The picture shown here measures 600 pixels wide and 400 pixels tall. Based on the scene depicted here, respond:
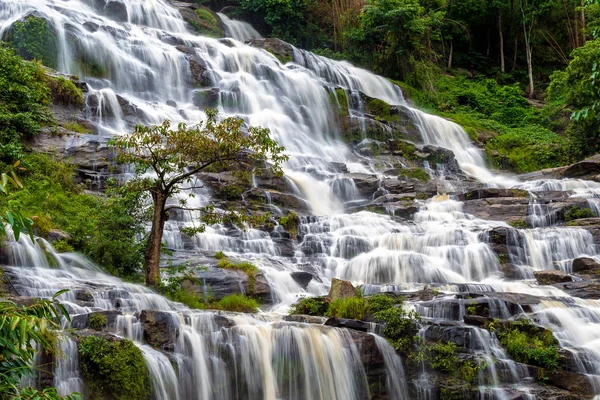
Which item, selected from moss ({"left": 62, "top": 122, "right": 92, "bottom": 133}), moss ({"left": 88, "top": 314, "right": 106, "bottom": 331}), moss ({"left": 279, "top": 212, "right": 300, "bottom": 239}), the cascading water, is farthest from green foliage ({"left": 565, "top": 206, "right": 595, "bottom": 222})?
moss ({"left": 62, "top": 122, "right": 92, "bottom": 133})

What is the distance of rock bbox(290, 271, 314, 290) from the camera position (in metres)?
15.4

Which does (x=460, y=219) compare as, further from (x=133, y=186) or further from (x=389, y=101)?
(x=389, y=101)

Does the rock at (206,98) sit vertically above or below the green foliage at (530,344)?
above

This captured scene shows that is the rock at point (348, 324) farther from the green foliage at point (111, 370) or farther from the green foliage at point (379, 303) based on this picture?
the green foliage at point (111, 370)

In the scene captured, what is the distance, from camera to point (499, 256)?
17250mm

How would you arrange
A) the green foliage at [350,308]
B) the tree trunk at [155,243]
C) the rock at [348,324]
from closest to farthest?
1. the rock at [348,324]
2. the green foliage at [350,308]
3. the tree trunk at [155,243]

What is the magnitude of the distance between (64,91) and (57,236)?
988 cm

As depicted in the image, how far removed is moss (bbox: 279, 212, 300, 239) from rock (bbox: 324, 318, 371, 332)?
7316 mm

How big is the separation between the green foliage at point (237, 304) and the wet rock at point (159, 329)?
3.45 m

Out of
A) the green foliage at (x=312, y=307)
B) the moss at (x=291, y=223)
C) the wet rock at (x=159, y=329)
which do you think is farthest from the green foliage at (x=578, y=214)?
the wet rock at (x=159, y=329)

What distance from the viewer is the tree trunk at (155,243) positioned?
13258 millimetres

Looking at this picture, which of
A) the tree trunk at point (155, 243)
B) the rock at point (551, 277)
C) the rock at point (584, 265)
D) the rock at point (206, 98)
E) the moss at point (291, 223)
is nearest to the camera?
the tree trunk at point (155, 243)

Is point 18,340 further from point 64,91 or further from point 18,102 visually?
point 64,91

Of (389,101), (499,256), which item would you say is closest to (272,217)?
(499,256)
